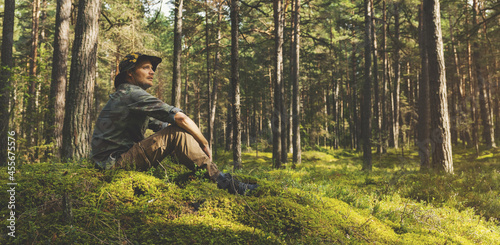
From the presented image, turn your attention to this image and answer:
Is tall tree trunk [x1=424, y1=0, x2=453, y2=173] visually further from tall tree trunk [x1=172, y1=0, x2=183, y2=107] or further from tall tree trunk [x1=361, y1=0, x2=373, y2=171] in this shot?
tall tree trunk [x1=172, y1=0, x2=183, y2=107]

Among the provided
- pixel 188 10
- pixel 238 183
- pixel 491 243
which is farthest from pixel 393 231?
pixel 188 10

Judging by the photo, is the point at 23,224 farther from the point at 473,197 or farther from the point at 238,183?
the point at 473,197

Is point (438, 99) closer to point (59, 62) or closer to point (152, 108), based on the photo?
point (152, 108)

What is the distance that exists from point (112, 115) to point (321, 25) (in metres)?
23.8

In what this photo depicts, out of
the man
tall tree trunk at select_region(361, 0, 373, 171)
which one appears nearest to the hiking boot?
the man

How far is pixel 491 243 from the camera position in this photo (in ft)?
12.2

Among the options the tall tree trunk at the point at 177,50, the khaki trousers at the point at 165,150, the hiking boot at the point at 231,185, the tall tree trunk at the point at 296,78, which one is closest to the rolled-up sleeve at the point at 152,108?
the khaki trousers at the point at 165,150

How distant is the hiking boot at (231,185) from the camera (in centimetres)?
339

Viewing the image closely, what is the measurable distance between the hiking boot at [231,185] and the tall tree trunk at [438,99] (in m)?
7.25

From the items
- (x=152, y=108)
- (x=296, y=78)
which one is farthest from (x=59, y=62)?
(x=296, y=78)

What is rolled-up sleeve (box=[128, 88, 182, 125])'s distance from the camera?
308 centimetres

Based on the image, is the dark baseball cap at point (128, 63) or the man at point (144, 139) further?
the dark baseball cap at point (128, 63)

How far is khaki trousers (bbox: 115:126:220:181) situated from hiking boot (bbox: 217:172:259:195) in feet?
1.00

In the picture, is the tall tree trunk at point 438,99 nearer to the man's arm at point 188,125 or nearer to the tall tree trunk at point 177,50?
the man's arm at point 188,125
